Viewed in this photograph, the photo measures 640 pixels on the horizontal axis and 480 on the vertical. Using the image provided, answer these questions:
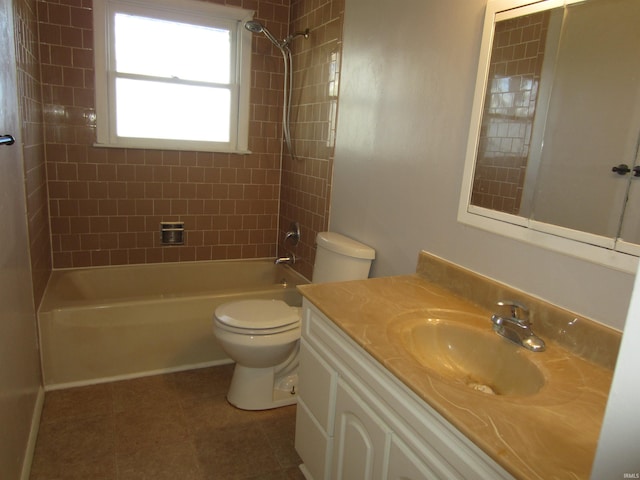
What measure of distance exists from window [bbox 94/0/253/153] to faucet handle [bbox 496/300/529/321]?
2.39 meters

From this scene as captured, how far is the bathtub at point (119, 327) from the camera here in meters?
2.41

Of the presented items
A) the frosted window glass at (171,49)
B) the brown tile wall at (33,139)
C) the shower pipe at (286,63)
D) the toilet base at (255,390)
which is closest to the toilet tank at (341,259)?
the toilet base at (255,390)

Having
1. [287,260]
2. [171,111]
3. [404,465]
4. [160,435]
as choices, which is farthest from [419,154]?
[171,111]

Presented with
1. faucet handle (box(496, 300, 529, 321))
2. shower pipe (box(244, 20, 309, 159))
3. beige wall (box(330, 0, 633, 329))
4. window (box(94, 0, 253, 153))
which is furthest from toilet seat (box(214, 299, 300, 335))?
window (box(94, 0, 253, 153))

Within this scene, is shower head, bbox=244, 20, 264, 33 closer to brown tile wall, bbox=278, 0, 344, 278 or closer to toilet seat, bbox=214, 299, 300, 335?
brown tile wall, bbox=278, 0, 344, 278

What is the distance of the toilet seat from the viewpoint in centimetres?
217

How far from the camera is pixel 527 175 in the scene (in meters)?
1.48

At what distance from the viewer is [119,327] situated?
251cm

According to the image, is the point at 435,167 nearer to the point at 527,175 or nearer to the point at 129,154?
the point at 527,175

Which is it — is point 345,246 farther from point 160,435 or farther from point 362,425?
point 160,435

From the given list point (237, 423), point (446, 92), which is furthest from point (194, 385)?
point (446, 92)

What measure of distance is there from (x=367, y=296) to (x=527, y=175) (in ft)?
2.22

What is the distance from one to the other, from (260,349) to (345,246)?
650 millimetres

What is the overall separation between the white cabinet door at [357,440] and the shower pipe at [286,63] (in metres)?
2.06
